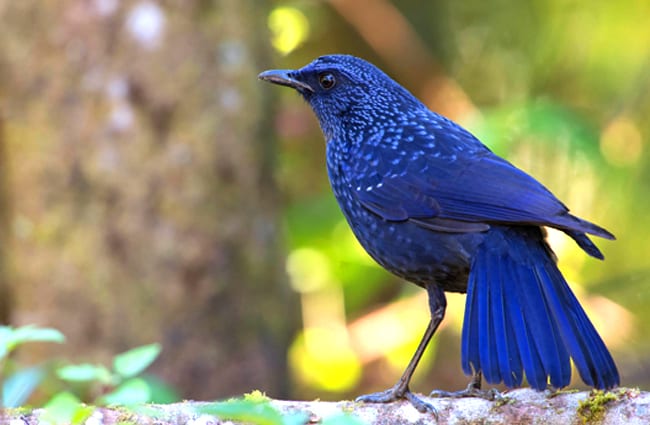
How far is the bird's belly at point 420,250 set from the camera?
357 cm

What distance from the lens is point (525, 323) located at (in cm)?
330

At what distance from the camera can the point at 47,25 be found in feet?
17.3

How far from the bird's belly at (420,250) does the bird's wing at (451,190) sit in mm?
37

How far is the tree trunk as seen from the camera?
5203 mm

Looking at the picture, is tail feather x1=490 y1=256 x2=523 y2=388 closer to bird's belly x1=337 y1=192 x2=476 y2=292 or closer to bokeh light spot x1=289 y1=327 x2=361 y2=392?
bird's belly x1=337 y1=192 x2=476 y2=292

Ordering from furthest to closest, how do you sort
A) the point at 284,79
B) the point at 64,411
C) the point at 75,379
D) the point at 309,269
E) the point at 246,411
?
the point at 309,269 → the point at 284,79 → the point at 75,379 → the point at 64,411 → the point at 246,411

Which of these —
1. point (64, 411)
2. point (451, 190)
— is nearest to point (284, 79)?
point (451, 190)

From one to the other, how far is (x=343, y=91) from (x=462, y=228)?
1.08m

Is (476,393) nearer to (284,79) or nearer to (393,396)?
(393,396)

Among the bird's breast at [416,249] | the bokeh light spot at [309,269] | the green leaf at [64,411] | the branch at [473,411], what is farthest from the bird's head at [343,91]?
the bokeh light spot at [309,269]

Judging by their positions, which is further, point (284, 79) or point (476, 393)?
point (284, 79)

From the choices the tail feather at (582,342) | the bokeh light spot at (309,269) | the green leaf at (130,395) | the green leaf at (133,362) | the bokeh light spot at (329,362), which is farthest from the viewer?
the bokeh light spot at (309,269)

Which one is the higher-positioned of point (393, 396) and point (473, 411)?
point (393, 396)

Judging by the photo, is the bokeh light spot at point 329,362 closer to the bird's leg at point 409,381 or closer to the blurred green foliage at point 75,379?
the blurred green foliage at point 75,379
